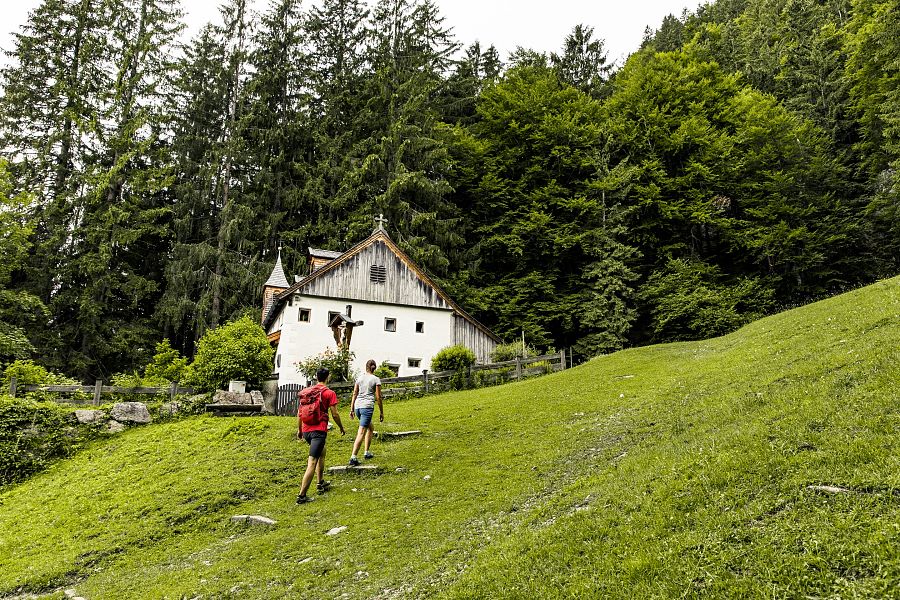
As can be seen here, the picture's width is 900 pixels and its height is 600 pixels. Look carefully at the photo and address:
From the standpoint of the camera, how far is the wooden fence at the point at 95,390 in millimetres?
18422

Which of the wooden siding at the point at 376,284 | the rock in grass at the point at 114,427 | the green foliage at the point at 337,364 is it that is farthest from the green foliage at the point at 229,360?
the wooden siding at the point at 376,284

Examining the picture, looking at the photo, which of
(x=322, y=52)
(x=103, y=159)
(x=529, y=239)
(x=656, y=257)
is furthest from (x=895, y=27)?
(x=103, y=159)

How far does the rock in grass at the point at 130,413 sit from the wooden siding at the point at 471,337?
55.7 feet

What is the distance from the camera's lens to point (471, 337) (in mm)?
31812

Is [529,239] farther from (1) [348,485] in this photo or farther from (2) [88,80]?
(2) [88,80]

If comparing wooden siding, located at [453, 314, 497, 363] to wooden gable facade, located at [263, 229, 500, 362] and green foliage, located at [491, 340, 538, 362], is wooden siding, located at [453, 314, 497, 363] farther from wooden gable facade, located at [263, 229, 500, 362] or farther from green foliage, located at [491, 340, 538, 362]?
green foliage, located at [491, 340, 538, 362]

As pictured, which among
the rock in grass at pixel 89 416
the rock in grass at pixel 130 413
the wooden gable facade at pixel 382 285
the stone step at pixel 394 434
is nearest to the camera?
the stone step at pixel 394 434

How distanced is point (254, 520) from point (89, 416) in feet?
37.7

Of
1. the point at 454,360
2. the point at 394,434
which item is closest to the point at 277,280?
the point at 454,360

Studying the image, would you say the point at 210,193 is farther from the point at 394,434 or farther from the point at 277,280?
the point at 394,434

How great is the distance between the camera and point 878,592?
3.76 meters

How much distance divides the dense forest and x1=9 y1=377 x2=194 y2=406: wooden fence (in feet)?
48.8

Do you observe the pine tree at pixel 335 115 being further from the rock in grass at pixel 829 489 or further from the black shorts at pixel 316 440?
the rock in grass at pixel 829 489

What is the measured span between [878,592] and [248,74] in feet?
163
